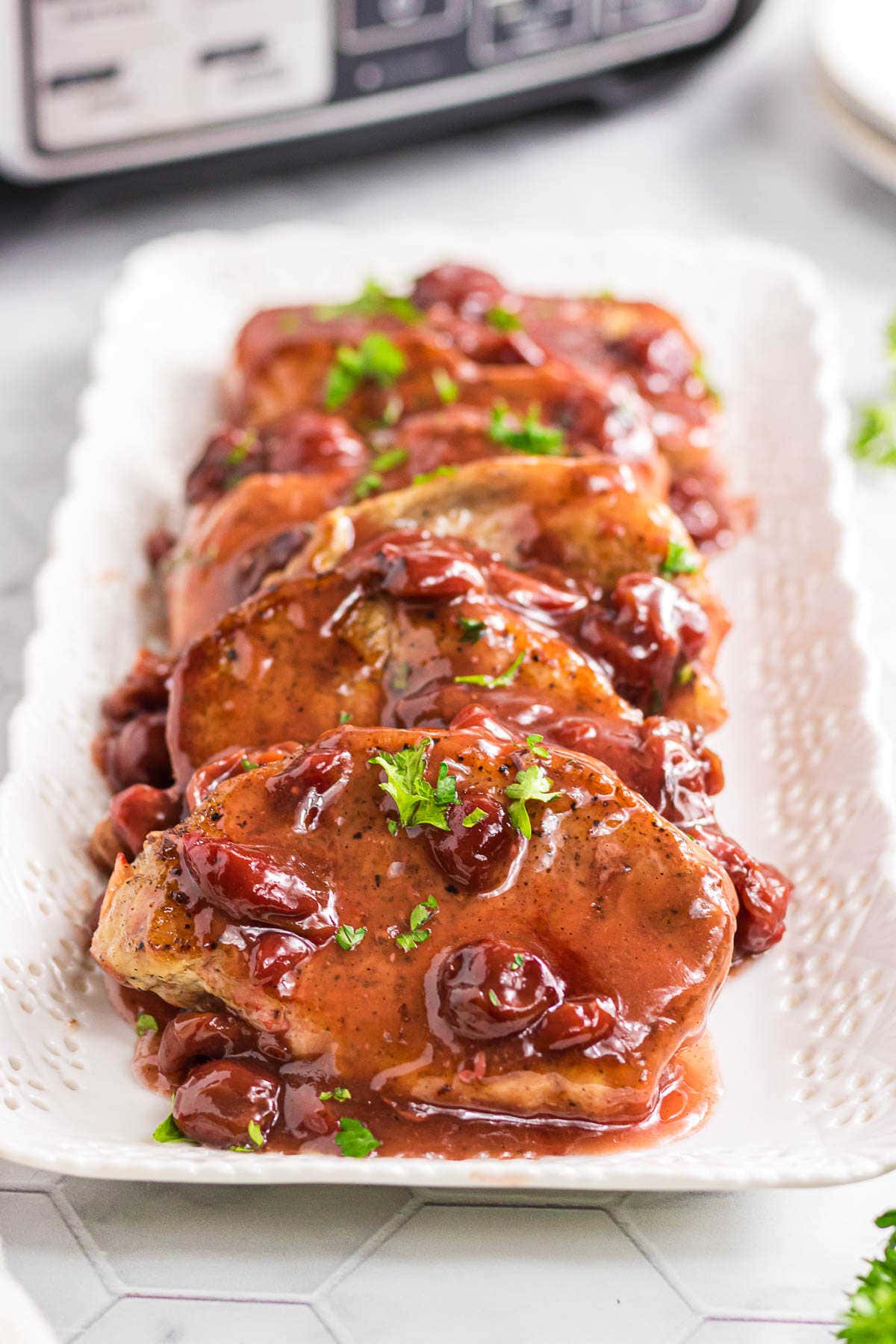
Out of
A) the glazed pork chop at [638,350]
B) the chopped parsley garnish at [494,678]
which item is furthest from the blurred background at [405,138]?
the chopped parsley garnish at [494,678]

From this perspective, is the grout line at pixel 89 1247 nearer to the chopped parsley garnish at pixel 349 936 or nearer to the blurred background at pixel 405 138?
the chopped parsley garnish at pixel 349 936

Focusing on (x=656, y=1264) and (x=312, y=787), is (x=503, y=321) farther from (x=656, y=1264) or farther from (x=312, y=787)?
(x=656, y=1264)

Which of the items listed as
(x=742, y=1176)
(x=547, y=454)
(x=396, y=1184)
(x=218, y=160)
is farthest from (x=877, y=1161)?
(x=218, y=160)

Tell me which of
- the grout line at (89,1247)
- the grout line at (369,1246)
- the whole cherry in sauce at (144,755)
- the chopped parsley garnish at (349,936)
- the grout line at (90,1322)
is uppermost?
the chopped parsley garnish at (349,936)

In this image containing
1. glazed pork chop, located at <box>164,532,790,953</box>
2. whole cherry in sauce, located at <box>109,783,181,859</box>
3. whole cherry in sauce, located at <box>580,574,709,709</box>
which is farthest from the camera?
whole cherry in sauce, located at <box>580,574,709,709</box>

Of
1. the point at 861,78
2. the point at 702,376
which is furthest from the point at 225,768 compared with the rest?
the point at 861,78

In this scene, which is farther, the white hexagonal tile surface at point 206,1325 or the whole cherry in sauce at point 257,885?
the whole cherry in sauce at point 257,885

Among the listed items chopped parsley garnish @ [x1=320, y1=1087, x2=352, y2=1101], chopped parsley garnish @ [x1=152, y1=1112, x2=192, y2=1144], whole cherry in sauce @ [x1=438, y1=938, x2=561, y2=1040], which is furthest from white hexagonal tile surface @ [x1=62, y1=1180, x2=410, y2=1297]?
whole cherry in sauce @ [x1=438, y1=938, x2=561, y2=1040]

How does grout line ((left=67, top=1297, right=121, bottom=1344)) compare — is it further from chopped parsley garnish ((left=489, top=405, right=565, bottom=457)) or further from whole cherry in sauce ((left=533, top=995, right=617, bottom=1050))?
chopped parsley garnish ((left=489, top=405, right=565, bottom=457))
